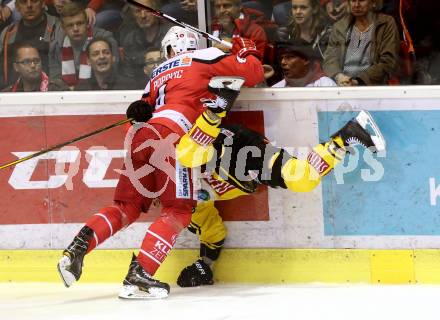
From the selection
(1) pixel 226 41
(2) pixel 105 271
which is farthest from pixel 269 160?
(2) pixel 105 271

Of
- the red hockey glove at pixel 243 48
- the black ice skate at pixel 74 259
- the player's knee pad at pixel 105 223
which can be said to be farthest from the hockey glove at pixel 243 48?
the black ice skate at pixel 74 259

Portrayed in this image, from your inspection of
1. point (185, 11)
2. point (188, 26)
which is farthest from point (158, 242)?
point (185, 11)

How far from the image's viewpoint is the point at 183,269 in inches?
212

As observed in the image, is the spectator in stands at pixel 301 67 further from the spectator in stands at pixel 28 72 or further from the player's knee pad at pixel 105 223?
the spectator in stands at pixel 28 72

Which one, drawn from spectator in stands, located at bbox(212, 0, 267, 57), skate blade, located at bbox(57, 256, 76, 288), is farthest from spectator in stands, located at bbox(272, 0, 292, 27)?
skate blade, located at bbox(57, 256, 76, 288)

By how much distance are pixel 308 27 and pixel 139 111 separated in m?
0.99

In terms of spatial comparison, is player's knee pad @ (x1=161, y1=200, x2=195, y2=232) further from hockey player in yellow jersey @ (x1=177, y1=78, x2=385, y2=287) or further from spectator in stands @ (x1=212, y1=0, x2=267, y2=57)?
spectator in stands @ (x1=212, y1=0, x2=267, y2=57)

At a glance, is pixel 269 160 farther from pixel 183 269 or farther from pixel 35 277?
pixel 35 277

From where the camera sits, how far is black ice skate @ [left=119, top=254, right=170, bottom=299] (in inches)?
194

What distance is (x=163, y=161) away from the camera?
5062 millimetres

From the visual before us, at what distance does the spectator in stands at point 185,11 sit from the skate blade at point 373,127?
3.39 feet

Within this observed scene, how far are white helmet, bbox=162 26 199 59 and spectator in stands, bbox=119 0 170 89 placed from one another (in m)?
0.15

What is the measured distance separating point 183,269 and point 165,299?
A: 0.45 meters

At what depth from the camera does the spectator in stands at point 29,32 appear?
558cm
